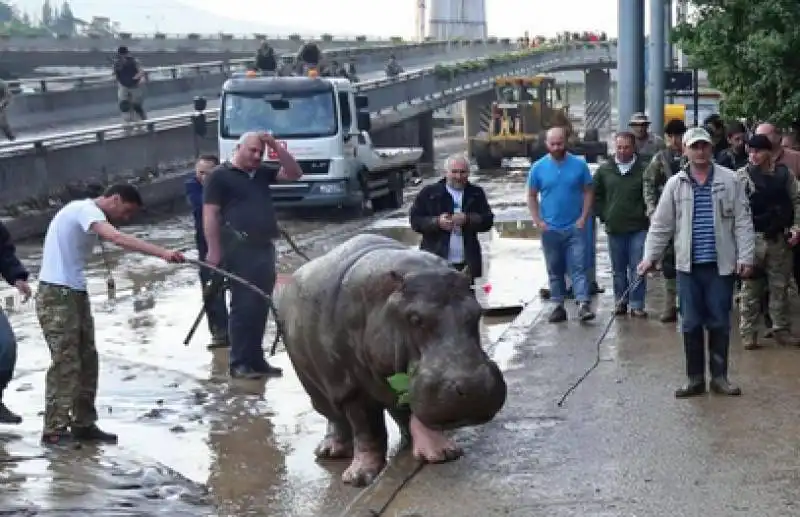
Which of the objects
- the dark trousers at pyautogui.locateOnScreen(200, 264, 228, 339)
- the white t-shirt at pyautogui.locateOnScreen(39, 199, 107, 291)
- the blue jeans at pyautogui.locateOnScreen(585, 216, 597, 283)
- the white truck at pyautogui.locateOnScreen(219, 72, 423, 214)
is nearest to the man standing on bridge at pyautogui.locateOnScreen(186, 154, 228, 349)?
the dark trousers at pyautogui.locateOnScreen(200, 264, 228, 339)

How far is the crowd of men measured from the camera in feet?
30.7

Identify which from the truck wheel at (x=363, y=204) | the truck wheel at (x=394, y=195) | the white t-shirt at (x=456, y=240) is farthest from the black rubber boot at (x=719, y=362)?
the truck wheel at (x=394, y=195)

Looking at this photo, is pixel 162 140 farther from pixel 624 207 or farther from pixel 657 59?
pixel 624 207

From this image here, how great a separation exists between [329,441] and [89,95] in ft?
113

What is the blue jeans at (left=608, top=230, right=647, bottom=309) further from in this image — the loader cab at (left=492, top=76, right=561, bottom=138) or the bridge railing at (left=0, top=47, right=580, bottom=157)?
the loader cab at (left=492, top=76, right=561, bottom=138)

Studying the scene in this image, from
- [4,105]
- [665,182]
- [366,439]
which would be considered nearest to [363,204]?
[4,105]

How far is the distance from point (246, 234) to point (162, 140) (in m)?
19.6

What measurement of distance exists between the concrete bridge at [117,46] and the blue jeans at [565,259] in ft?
222

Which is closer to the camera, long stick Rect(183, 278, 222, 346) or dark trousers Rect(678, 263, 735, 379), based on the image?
dark trousers Rect(678, 263, 735, 379)

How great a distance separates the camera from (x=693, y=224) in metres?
9.36

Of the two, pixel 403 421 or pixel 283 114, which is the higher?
pixel 283 114

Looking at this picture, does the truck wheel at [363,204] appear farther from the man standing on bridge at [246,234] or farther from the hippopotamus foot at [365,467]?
the hippopotamus foot at [365,467]

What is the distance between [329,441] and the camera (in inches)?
359

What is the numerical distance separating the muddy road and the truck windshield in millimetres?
9042
